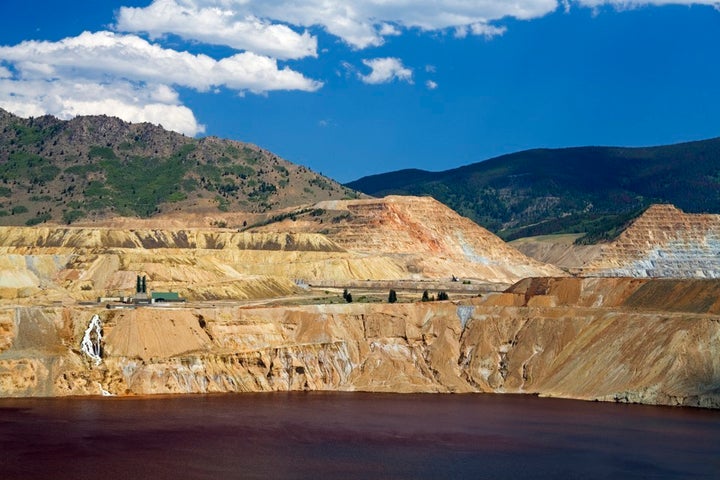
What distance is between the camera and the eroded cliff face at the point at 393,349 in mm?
98625

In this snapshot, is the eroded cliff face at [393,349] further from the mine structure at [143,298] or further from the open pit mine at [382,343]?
the mine structure at [143,298]

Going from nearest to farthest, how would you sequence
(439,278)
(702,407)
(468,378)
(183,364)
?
(702,407) < (183,364) < (468,378) < (439,278)

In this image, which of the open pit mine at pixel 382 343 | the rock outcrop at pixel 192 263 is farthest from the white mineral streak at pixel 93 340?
the rock outcrop at pixel 192 263

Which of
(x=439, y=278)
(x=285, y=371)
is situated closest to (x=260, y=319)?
(x=285, y=371)

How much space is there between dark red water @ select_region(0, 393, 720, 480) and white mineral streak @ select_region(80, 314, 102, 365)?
20.5 feet

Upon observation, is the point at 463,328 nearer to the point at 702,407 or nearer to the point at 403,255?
the point at 702,407

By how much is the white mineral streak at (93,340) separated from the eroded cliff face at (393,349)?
0.50m

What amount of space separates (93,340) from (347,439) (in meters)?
32.0

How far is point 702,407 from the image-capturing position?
94.8 metres

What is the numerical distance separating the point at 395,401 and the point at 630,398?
1946cm

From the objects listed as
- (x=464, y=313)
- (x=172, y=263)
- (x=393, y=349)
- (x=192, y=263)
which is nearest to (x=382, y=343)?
(x=393, y=349)

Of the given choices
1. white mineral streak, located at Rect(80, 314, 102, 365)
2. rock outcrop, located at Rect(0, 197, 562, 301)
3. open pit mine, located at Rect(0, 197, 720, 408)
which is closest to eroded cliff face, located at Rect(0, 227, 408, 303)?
rock outcrop, located at Rect(0, 197, 562, 301)

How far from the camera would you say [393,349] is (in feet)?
367

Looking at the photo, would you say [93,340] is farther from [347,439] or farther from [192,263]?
[192,263]
